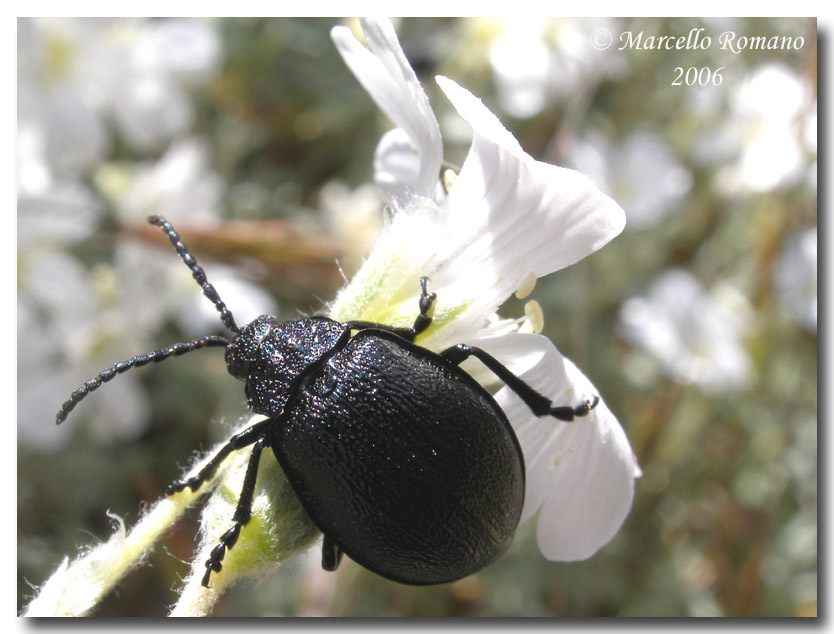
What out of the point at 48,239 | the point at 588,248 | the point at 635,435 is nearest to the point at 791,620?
the point at 635,435

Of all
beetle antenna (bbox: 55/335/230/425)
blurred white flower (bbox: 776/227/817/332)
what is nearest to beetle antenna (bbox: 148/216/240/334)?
beetle antenna (bbox: 55/335/230/425)

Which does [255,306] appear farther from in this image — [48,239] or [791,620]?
[791,620]

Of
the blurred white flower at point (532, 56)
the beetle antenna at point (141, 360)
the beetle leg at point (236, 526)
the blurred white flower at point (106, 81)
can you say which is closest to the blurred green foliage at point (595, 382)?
the blurred white flower at point (532, 56)

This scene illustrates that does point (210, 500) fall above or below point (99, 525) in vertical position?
above

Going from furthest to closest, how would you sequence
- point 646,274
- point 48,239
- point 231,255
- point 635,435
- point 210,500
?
point 646,274 → point 635,435 → point 231,255 → point 48,239 → point 210,500

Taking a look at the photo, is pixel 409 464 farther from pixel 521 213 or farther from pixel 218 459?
pixel 521 213

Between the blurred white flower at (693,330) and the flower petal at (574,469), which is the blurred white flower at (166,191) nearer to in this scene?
the blurred white flower at (693,330)
